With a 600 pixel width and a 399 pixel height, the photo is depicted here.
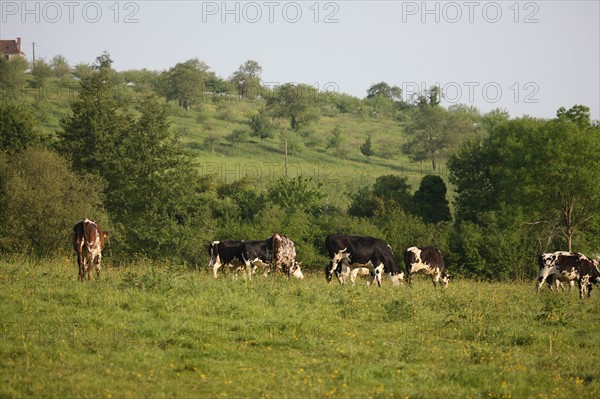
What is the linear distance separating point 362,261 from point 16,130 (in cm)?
3770

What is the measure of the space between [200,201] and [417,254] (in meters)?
25.7

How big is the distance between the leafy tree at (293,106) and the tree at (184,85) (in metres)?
13.1

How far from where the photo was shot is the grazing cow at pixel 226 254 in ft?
93.4

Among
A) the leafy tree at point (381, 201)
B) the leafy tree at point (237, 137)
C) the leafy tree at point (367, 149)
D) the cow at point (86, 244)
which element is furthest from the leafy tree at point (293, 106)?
the cow at point (86, 244)

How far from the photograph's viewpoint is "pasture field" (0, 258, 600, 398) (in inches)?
503

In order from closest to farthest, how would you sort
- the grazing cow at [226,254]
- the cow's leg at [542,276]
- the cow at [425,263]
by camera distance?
the cow's leg at [542,276] → the grazing cow at [226,254] → the cow at [425,263]

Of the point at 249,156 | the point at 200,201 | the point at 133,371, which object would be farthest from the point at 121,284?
the point at 249,156

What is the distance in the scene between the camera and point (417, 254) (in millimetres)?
29453

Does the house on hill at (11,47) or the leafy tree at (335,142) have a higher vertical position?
the house on hill at (11,47)

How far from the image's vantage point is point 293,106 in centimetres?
13625

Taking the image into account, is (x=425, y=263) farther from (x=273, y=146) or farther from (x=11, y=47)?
(x=11, y=47)

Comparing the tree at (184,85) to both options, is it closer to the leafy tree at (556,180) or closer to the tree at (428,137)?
the tree at (428,137)

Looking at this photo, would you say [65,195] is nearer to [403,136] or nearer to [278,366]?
[278,366]

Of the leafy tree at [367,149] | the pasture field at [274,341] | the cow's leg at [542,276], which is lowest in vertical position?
the cow's leg at [542,276]
